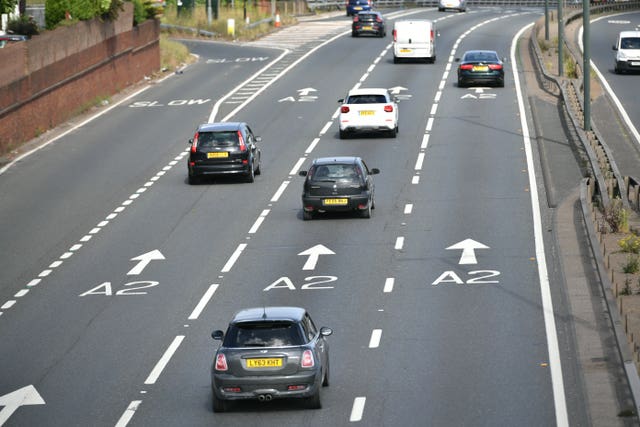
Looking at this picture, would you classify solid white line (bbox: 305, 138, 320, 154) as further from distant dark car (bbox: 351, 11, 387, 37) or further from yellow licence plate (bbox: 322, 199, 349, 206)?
distant dark car (bbox: 351, 11, 387, 37)

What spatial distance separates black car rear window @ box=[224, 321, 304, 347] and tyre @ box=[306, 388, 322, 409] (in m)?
0.75

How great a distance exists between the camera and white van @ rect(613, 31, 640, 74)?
64.9 m

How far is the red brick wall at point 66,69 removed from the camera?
47188mm

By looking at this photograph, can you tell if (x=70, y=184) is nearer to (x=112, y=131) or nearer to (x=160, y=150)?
(x=160, y=150)

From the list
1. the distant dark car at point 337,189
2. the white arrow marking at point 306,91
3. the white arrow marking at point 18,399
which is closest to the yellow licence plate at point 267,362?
the white arrow marking at point 18,399

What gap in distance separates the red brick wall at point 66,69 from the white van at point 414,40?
1163cm

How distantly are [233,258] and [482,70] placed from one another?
2995 centimetres

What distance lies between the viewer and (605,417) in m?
18.2

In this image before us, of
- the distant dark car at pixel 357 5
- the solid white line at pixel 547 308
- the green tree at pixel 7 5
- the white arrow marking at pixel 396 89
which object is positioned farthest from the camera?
the distant dark car at pixel 357 5

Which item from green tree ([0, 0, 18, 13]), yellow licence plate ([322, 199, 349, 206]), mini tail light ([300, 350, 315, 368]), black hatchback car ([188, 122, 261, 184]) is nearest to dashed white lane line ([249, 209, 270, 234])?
yellow licence plate ([322, 199, 349, 206])

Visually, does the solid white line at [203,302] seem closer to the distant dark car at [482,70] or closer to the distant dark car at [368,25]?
the distant dark car at [482,70]

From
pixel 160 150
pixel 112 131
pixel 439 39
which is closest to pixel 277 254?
pixel 160 150

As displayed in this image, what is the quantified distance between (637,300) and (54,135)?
94.6ft


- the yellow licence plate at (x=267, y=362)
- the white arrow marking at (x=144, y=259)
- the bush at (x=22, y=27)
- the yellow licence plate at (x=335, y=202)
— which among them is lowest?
the white arrow marking at (x=144, y=259)
